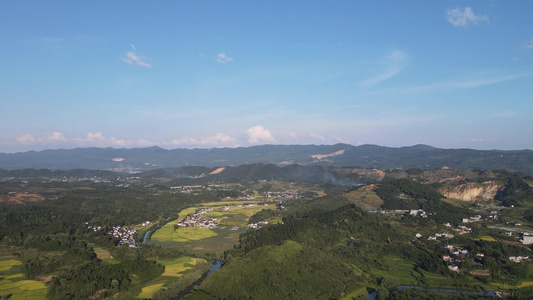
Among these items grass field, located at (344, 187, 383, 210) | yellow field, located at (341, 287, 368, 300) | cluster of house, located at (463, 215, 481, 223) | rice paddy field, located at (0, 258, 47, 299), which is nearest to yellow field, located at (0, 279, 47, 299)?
rice paddy field, located at (0, 258, 47, 299)

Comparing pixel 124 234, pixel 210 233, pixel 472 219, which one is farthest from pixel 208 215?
pixel 472 219

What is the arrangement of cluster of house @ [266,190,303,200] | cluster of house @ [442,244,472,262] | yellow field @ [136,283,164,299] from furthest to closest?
cluster of house @ [266,190,303,200], cluster of house @ [442,244,472,262], yellow field @ [136,283,164,299]

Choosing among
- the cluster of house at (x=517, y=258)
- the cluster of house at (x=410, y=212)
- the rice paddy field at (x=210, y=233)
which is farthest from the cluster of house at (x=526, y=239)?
the rice paddy field at (x=210, y=233)

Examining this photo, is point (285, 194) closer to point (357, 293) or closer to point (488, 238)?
point (488, 238)

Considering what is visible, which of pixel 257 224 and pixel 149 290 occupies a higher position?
pixel 257 224

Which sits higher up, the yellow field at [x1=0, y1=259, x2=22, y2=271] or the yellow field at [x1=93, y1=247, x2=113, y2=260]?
the yellow field at [x1=0, y1=259, x2=22, y2=271]

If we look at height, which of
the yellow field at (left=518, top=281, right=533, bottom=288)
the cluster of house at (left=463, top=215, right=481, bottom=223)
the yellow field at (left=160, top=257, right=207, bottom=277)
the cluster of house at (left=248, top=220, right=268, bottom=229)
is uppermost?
Answer: the cluster of house at (left=463, top=215, right=481, bottom=223)

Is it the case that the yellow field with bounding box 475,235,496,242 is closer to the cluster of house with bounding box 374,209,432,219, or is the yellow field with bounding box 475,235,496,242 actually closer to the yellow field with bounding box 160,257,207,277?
A: the cluster of house with bounding box 374,209,432,219

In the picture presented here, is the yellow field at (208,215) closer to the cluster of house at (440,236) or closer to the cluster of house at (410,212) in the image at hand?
the cluster of house at (410,212)
